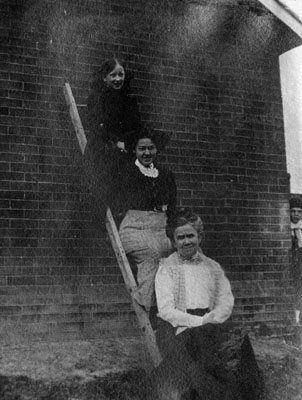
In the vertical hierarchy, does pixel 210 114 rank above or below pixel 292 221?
above

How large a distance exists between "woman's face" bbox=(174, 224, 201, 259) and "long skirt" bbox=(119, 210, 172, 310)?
24 centimetres

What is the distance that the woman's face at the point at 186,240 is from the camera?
4.42 m

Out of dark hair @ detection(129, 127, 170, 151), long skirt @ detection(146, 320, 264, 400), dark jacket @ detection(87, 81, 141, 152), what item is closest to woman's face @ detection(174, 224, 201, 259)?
long skirt @ detection(146, 320, 264, 400)

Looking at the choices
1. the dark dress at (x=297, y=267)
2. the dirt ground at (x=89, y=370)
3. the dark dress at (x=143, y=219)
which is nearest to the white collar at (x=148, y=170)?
the dark dress at (x=143, y=219)

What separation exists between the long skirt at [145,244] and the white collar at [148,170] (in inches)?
12.1

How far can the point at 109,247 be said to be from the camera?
240 inches

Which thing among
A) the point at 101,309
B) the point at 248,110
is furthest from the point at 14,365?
the point at 248,110

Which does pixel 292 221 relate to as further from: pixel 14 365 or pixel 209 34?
pixel 14 365

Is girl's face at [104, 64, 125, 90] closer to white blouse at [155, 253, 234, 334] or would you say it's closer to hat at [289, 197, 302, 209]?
white blouse at [155, 253, 234, 334]

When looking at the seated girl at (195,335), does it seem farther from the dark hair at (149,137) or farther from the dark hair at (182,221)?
the dark hair at (149,137)

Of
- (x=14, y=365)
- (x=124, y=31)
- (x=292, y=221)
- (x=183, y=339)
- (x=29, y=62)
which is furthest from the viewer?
(x=292, y=221)

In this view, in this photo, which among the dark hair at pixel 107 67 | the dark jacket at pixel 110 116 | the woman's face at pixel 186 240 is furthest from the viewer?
the dark hair at pixel 107 67

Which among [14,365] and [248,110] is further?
[248,110]

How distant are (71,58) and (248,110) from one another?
225cm
